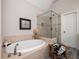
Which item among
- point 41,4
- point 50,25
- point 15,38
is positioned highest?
Result: point 41,4

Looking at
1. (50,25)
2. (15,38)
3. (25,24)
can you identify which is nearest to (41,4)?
(50,25)

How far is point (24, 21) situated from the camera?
369cm

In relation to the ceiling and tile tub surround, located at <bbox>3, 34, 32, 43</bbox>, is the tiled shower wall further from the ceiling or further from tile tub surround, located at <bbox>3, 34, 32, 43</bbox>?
tile tub surround, located at <bbox>3, 34, 32, 43</bbox>

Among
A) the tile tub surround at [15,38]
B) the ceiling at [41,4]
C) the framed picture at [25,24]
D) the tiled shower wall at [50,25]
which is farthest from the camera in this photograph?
the tiled shower wall at [50,25]

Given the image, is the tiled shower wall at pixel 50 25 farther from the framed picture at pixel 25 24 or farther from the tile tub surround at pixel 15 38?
the tile tub surround at pixel 15 38

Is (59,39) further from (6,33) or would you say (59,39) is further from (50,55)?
(6,33)

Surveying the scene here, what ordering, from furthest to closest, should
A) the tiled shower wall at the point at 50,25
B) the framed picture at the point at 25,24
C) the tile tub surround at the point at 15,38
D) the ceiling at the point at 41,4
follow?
the tiled shower wall at the point at 50,25 < the ceiling at the point at 41,4 < the framed picture at the point at 25,24 < the tile tub surround at the point at 15,38

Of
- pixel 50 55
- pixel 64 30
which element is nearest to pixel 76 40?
pixel 64 30

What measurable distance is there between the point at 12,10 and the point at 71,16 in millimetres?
2721

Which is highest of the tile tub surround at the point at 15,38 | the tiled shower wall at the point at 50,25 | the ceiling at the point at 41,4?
the ceiling at the point at 41,4

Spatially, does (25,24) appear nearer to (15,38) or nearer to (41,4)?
(15,38)

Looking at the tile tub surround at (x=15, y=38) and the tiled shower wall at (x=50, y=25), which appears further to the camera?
the tiled shower wall at (x=50, y=25)

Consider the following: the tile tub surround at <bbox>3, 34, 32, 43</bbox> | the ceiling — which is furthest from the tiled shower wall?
the tile tub surround at <bbox>3, 34, 32, 43</bbox>

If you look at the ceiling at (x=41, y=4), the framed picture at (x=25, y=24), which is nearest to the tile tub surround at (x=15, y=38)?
the framed picture at (x=25, y=24)
